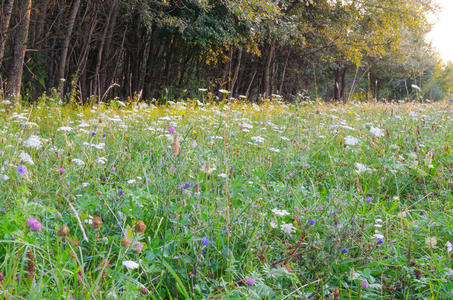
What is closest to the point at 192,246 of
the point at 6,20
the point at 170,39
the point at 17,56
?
the point at 6,20

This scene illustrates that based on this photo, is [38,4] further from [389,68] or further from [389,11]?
[389,68]

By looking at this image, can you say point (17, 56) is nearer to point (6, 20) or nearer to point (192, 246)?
point (6, 20)

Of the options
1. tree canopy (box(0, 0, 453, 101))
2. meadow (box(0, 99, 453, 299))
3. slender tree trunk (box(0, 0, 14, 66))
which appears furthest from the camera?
tree canopy (box(0, 0, 453, 101))

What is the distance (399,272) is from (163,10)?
10.2m

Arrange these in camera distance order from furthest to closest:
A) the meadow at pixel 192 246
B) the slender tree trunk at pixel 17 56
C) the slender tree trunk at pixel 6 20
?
1. the slender tree trunk at pixel 17 56
2. the slender tree trunk at pixel 6 20
3. the meadow at pixel 192 246

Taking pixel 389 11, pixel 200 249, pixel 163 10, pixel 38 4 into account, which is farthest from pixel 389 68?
pixel 200 249

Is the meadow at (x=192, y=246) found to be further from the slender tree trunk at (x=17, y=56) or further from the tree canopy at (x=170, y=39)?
the slender tree trunk at (x=17, y=56)

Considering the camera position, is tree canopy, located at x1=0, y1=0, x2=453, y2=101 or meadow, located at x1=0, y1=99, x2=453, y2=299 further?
tree canopy, located at x1=0, y1=0, x2=453, y2=101

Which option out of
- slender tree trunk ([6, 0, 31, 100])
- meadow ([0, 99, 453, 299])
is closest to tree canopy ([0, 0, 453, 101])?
slender tree trunk ([6, 0, 31, 100])

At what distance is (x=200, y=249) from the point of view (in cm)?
143

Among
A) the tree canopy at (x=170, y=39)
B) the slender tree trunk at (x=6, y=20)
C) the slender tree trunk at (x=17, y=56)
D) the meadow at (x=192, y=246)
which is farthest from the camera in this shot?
the tree canopy at (x=170, y=39)

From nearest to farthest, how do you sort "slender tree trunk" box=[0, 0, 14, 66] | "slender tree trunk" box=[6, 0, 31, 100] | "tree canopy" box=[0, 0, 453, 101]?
"slender tree trunk" box=[0, 0, 14, 66]
"slender tree trunk" box=[6, 0, 31, 100]
"tree canopy" box=[0, 0, 453, 101]

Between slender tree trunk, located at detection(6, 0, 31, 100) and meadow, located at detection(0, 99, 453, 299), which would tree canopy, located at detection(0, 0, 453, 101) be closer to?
slender tree trunk, located at detection(6, 0, 31, 100)

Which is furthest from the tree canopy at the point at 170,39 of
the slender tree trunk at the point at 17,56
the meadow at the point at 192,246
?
the meadow at the point at 192,246
